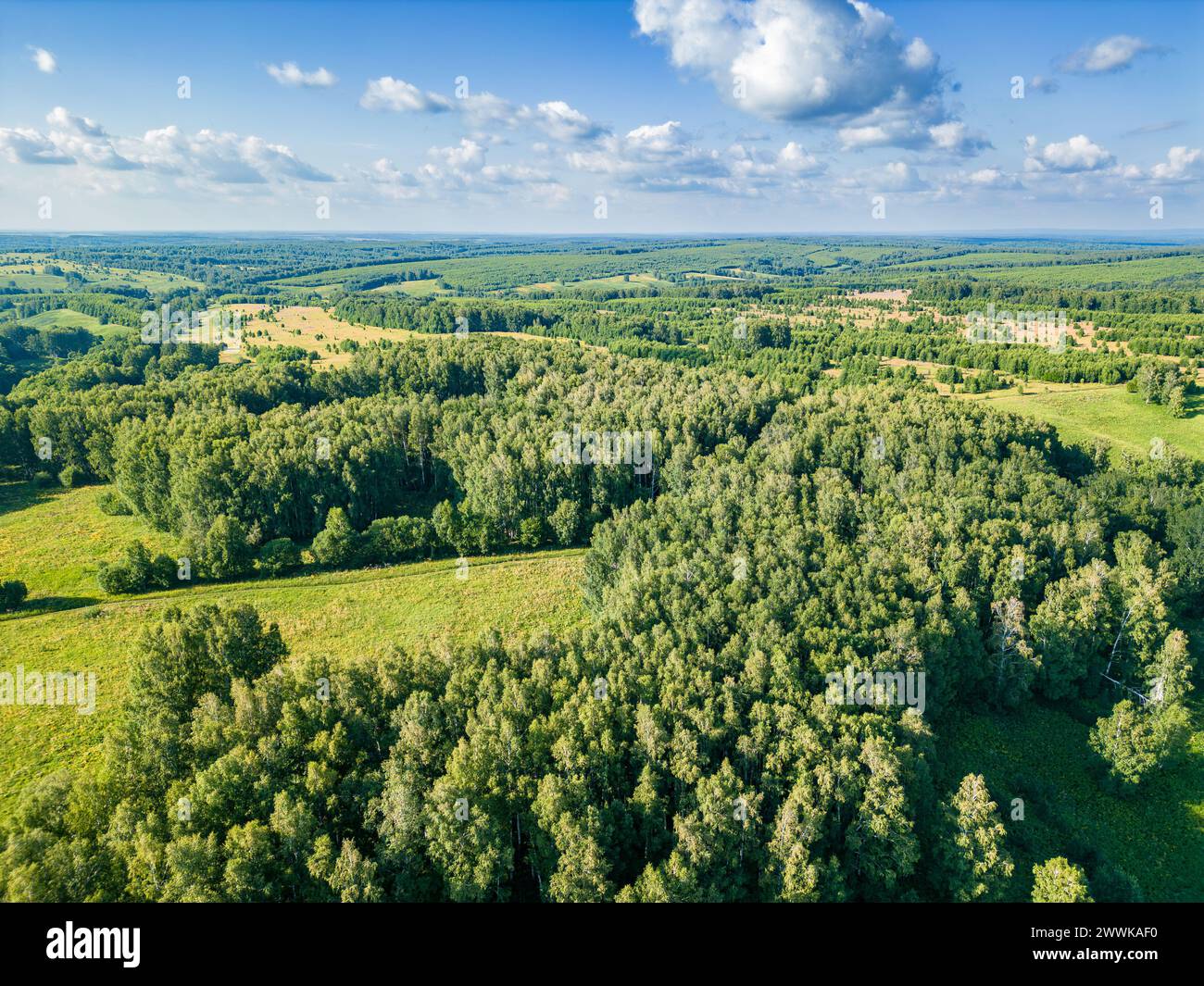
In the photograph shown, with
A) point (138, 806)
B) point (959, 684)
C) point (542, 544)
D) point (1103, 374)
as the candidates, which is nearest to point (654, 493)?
point (542, 544)

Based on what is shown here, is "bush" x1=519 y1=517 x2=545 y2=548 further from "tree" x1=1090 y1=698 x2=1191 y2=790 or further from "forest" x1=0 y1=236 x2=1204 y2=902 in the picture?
"tree" x1=1090 y1=698 x2=1191 y2=790

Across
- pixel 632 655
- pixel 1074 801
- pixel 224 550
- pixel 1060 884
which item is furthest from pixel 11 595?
pixel 1074 801

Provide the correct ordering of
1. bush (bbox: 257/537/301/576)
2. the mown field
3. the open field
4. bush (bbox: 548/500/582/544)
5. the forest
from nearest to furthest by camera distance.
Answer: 1. the forest
2. the mown field
3. bush (bbox: 257/537/301/576)
4. bush (bbox: 548/500/582/544)
5. the open field

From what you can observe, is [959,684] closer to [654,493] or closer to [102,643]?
[654,493]

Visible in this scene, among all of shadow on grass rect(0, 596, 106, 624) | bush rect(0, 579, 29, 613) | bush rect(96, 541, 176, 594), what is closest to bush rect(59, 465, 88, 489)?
shadow on grass rect(0, 596, 106, 624)

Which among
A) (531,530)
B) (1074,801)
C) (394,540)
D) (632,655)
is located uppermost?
(632,655)

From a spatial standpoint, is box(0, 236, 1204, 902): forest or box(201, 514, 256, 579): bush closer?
box(0, 236, 1204, 902): forest

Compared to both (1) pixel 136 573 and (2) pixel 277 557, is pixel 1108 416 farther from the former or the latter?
(1) pixel 136 573
